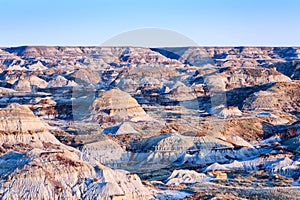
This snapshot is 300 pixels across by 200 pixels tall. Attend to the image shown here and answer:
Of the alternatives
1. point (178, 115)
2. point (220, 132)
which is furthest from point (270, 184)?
point (178, 115)

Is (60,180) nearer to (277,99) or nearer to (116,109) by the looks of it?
(116,109)

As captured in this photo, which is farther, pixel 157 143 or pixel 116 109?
pixel 116 109

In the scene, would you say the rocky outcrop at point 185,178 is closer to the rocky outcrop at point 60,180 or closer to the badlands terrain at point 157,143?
the badlands terrain at point 157,143

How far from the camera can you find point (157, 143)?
237 ft

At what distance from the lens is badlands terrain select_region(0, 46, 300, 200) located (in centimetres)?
4281

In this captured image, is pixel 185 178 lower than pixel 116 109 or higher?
higher

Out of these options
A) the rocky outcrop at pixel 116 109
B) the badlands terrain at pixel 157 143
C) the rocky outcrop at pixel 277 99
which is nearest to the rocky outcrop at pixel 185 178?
the badlands terrain at pixel 157 143

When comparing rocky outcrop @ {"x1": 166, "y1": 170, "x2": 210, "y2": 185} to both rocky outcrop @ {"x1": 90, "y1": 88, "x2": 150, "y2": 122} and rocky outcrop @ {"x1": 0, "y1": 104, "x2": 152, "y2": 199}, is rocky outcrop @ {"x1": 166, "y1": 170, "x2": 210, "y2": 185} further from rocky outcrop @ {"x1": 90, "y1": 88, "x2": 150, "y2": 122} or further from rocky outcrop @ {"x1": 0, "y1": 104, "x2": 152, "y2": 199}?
rocky outcrop @ {"x1": 90, "y1": 88, "x2": 150, "y2": 122}

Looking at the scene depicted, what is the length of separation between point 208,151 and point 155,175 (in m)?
12.0

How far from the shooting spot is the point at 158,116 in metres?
102

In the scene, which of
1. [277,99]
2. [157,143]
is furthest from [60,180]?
[277,99]

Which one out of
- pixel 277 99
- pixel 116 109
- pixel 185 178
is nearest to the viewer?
pixel 185 178

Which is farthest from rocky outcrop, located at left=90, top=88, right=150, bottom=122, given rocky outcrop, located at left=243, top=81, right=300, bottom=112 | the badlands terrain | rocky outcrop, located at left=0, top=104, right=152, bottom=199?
rocky outcrop, located at left=0, top=104, right=152, bottom=199

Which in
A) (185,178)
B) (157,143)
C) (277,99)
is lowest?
(277,99)
